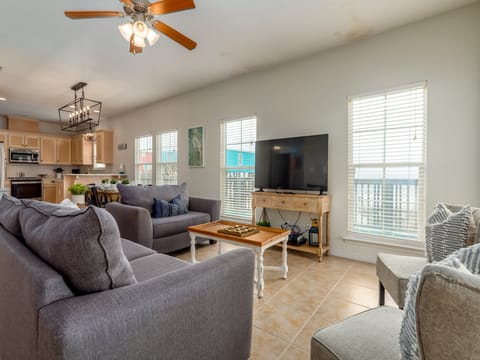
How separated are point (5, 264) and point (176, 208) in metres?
2.41

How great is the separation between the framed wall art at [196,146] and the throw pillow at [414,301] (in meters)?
4.43

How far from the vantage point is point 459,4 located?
8.08 feet

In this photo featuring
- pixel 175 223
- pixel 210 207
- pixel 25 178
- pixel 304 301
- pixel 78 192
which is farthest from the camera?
pixel 25 178

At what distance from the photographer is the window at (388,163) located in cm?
276

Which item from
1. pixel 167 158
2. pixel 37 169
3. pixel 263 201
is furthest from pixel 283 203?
pixel 37 169

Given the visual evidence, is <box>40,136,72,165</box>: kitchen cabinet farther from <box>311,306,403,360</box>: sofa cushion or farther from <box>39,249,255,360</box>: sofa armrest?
<box>311,306,403,360</box>: sofa cushion

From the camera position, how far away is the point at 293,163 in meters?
3.48

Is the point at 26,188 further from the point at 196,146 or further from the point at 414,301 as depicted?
the point at 414,301

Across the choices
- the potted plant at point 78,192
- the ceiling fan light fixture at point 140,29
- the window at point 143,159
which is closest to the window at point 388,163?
the ceiling fan light fixture at point 140,29

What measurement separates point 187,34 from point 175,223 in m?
2.40

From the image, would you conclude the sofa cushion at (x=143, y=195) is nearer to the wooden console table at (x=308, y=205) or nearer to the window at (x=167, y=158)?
the wooden console table at (x=308, y=205)

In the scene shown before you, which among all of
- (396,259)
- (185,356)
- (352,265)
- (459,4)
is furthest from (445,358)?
(459,4)

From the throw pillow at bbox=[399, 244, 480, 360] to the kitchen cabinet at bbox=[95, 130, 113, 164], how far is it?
7740mm

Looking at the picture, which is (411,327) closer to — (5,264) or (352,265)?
(5,264)
